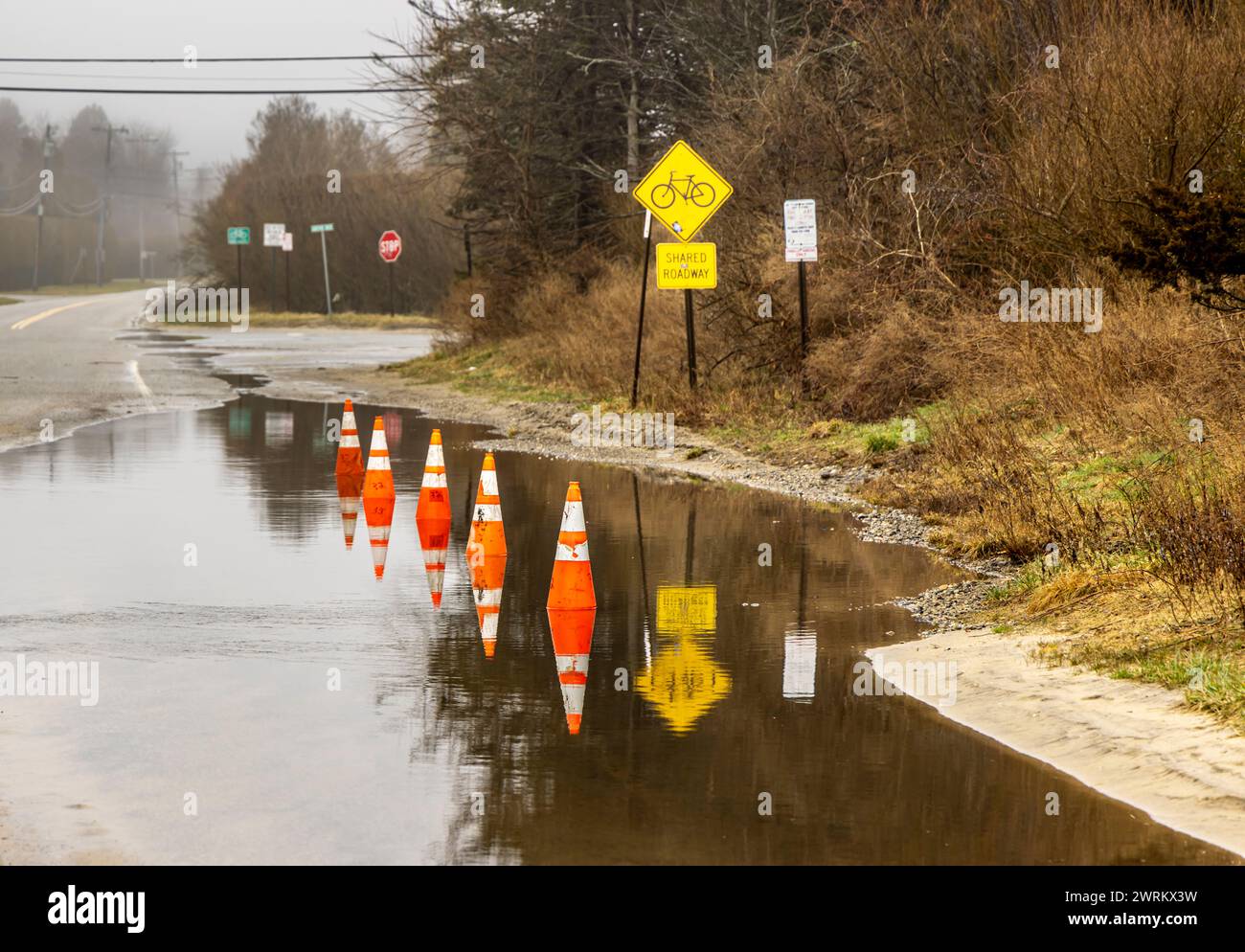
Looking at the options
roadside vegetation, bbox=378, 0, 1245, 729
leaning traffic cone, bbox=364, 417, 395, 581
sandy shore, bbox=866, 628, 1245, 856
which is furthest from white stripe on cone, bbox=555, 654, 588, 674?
leaning traffic cone, bbox=364, 417, 395, 581

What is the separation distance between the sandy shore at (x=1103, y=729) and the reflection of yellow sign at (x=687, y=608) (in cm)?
123

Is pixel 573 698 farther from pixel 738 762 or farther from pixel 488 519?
pixel 488 519

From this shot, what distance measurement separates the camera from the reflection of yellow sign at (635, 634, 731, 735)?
753 cm

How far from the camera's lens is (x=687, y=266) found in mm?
21531

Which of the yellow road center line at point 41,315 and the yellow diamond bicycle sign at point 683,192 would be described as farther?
the yellow road center line at point 41,315

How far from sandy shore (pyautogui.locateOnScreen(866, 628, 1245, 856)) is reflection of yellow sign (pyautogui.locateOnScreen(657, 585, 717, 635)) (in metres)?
1.23

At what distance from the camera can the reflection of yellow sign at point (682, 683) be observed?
7.53 meters

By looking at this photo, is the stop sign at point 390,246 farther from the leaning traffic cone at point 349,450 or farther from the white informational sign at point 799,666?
the white informational sign at point 799,666

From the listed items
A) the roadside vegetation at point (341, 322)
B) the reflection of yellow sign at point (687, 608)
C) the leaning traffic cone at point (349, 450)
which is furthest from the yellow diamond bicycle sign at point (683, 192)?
the roadside vegetation at point (341, 322)

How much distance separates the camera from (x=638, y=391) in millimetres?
23656

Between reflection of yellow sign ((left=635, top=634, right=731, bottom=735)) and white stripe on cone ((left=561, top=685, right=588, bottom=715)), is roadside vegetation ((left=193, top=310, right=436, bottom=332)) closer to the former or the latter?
reflection of yellow sign ((left=635, top=634, right=731, bottom=735))

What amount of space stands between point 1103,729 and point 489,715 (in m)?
2.75

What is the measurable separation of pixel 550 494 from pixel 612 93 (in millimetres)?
21977

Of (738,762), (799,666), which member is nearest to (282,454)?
(799,666)
